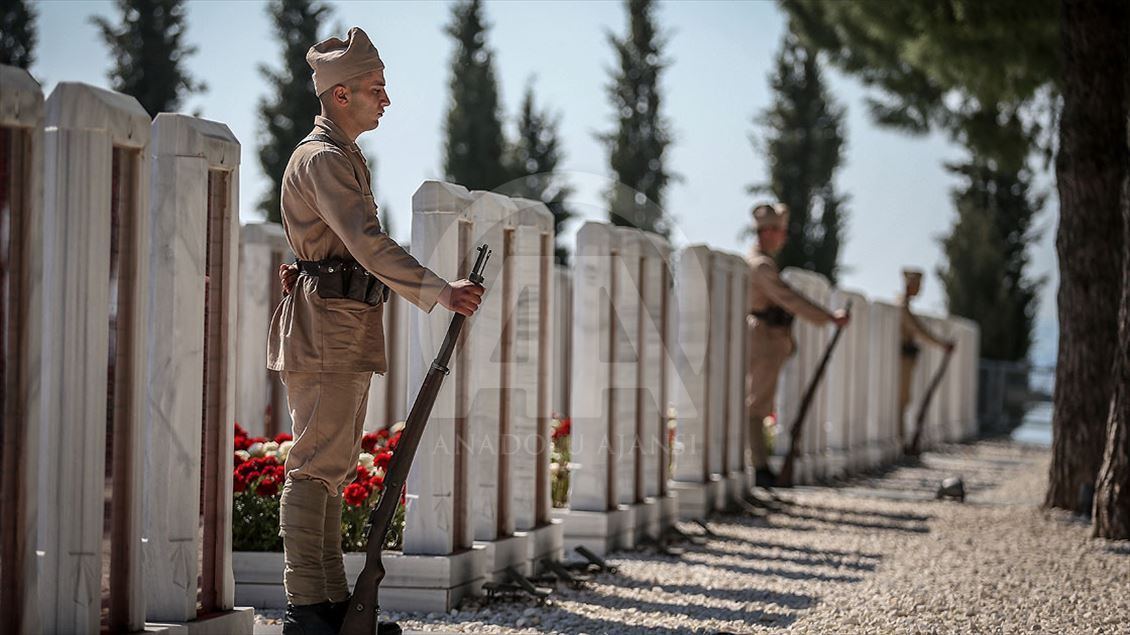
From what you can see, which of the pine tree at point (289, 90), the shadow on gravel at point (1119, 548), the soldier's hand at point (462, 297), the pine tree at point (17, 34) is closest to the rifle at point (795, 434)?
the shadow on gravel at point (1119, 548)

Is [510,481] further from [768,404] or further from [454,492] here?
[768,404]

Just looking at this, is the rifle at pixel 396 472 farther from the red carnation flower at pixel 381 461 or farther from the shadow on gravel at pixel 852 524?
the shadow on gravel at pixel 852 524

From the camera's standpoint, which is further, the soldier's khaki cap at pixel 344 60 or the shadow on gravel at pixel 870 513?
the shadow on gravel at pixel 870 513

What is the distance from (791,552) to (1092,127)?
4042mm

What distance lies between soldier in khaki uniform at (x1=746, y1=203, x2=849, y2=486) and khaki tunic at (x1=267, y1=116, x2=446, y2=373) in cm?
718

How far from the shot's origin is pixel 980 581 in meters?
6.97

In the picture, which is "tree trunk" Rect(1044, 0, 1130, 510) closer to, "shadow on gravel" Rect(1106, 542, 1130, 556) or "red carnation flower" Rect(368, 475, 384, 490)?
"shadow on gravel" Rect(1106, 542, 1130, 556)

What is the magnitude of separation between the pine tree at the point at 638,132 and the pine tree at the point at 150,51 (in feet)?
39.6

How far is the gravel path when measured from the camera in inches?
226

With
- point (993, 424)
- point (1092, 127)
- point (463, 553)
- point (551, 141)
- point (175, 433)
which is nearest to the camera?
point (175, 433)

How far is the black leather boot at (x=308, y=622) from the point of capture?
4.48 m

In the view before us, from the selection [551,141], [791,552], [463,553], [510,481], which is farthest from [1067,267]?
[551,141]

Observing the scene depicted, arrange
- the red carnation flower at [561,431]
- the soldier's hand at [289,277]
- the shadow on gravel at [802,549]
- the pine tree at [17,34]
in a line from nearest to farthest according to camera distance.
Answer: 1. the soldier's hand at [289,277]
2. the shadow on gravel at [802,549]
3. the red carnation flower at [561,431]
4. the pine tree at [17,34]

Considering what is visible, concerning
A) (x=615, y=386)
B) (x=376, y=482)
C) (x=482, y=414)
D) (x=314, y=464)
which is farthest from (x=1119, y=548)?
(x=314, y=464)
